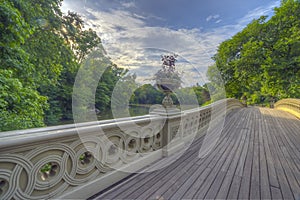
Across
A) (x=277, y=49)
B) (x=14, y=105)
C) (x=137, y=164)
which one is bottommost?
(x=137, y=164)

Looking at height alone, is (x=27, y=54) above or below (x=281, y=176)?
above

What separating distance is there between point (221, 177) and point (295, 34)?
8.37 m

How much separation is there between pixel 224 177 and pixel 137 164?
134cm

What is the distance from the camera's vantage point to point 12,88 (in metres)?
3.38

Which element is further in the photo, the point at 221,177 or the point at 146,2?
the point at 146,2

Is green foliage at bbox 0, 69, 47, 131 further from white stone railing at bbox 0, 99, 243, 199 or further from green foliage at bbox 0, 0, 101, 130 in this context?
white stone railing at bbox 0, 99, 243, 199

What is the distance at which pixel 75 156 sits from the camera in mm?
1431

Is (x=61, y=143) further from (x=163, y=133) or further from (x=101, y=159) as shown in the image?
(x=163, y=133)

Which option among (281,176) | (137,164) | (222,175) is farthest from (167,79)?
(281,176)

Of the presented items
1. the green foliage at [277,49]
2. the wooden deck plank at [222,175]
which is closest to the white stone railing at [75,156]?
the wooden deck plank at [222,175]

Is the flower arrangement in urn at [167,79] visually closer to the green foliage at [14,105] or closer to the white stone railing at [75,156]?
the white stone railing at [75,156]

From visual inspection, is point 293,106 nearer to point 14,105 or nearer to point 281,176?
point 281,176

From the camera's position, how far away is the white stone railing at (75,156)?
1.07 meters

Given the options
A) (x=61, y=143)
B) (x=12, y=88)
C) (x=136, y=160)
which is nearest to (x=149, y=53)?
(x=136, y=160)
